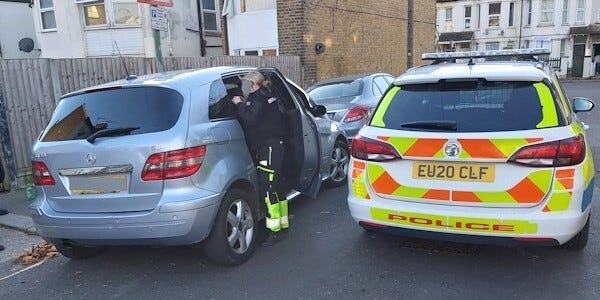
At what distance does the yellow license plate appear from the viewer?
3322 mm

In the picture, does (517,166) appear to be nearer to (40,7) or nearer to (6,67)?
(6,67)

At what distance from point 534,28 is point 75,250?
134 feet

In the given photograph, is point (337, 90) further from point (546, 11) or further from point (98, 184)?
point (546, 11)

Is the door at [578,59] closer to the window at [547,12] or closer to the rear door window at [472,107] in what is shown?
the window at [547,12]

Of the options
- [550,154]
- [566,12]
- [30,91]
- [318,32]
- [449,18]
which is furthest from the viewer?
[449,18]

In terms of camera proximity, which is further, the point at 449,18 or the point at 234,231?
the point at 449,18

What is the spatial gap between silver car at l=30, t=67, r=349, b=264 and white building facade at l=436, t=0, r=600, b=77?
34.1m

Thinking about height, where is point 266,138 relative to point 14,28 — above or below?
below

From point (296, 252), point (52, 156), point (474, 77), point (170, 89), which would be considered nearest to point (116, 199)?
point (52, 156)

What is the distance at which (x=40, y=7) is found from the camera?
50.1ft

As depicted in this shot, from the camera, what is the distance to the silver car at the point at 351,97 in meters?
7.45

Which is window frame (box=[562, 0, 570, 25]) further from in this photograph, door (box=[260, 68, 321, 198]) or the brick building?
door (box=[260, 68, 321, 198])

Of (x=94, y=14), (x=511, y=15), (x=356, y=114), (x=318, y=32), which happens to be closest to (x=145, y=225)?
(x=356, y=114)

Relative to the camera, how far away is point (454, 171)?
3.41 m
